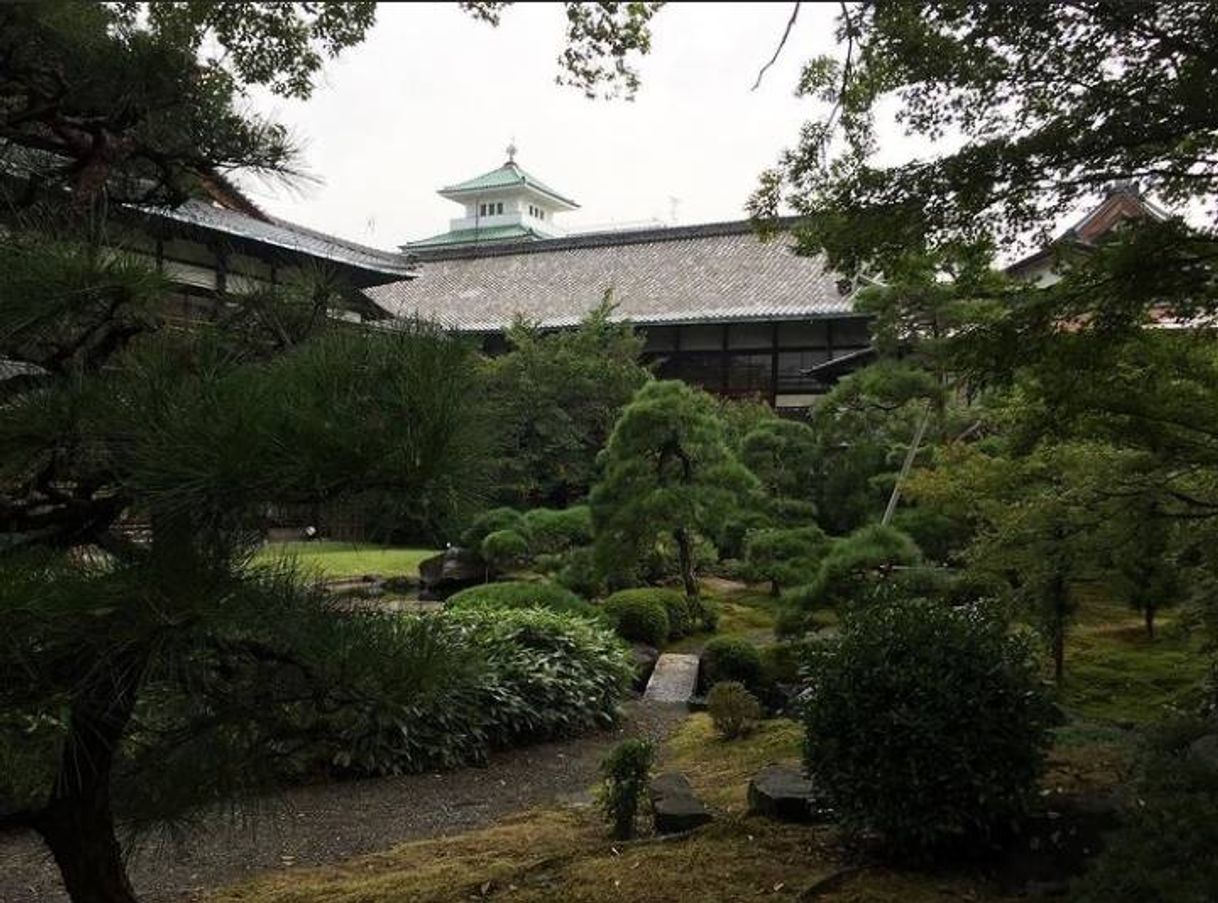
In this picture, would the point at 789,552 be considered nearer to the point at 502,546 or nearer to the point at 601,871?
the point at 502,546

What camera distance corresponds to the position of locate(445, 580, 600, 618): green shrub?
9.65m

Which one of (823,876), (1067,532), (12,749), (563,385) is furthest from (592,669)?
(563,385)

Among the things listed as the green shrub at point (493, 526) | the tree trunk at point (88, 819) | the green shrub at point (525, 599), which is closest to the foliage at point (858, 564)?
the green shrub at point (525, 599)

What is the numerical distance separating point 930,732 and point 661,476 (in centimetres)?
787

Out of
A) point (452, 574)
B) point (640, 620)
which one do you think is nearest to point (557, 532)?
point (452, 574)

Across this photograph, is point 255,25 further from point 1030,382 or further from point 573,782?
point 573,782

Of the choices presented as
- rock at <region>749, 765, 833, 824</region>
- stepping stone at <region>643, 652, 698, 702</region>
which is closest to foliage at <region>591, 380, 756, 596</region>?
stepping stone at <region>643, 652, 698, 702</region>

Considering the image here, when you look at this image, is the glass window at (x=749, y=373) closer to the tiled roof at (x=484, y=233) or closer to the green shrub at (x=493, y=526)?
the green shrub at (x=493, y=526)

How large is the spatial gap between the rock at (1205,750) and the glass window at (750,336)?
19.6 metres

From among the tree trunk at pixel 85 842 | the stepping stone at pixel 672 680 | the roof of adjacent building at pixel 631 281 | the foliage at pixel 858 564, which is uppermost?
the roof of adjacent building at pixel 631 281

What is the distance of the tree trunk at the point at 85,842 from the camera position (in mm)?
2664

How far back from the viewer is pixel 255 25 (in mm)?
4488

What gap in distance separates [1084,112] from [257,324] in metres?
2.98

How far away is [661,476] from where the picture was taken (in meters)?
11.4
